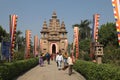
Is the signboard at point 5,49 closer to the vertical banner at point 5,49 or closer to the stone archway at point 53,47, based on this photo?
the vertical banner at point 5,49

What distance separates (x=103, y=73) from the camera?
434 inches

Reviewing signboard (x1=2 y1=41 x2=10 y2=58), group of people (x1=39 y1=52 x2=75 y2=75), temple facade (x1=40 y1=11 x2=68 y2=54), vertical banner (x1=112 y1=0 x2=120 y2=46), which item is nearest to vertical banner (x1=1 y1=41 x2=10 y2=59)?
signboard (x1=2 y1=41 x2=10 y2=58)

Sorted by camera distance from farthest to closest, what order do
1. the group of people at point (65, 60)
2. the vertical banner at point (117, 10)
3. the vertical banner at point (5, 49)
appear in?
the group of people at point (65, 60) → the vertical banner at point (5, 49) → the vertical banner at point (117, 10)

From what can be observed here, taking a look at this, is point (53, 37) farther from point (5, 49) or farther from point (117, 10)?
point (117, 10)

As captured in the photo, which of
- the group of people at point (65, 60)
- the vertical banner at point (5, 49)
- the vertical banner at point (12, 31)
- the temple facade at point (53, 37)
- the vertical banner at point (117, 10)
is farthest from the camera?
the temple facade at point (53, 37)

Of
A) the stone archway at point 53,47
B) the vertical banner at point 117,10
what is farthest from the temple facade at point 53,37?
the vertical banner at point 117,10

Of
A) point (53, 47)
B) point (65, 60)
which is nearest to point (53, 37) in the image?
point (53, 47)

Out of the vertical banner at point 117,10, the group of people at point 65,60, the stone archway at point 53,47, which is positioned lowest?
the group of people at point 65,60

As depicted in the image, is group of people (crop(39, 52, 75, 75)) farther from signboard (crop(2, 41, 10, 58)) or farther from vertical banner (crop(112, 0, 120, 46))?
vertical banner (crop(112, 0, 120, 46))

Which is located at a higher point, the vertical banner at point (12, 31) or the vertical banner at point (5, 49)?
the vertical banner at point (12, 31)

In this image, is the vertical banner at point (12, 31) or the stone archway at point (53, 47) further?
the stone archway at point (53, 47)

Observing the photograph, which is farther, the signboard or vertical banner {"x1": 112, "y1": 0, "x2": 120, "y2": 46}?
the signboard

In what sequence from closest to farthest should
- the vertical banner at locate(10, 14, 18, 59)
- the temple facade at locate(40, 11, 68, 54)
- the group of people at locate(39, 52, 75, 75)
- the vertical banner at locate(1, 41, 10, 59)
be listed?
the vertical banner at locate(1, 41, 10, 59) < the vertical banner at locate(10, 14, 18, 59) < the group of people at locate(39, 52, 75, 75) < the temple facade at locate(40, 11, 68, 54)

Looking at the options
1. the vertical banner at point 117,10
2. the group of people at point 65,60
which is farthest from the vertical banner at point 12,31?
the vertical banner at point 117,10
